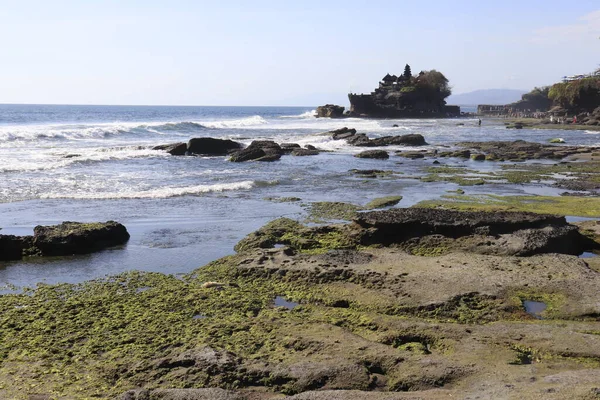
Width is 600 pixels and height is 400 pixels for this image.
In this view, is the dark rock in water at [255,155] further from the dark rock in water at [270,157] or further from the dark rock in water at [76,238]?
the dark rock in water at [76,238]

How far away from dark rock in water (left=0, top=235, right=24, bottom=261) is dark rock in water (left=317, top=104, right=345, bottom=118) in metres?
109

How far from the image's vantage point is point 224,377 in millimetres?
7016

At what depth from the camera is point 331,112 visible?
121 metres

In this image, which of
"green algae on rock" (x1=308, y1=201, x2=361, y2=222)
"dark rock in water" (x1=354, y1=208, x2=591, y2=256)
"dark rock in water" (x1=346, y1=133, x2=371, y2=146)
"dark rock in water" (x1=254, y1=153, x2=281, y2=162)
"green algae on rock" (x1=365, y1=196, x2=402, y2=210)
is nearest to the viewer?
"dark rock in water" (x1=354, y1=208, x2=591, y2=256)

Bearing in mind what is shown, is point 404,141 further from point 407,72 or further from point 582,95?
point 407,72

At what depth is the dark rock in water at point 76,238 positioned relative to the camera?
44.4ft

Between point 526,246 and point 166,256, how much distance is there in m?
8.04

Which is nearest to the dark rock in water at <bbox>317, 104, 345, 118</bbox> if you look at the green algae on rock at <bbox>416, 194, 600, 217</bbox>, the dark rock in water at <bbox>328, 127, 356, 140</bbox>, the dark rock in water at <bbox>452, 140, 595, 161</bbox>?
the dark rock in water at <bbox>328, 127, 356, 140</bbox>

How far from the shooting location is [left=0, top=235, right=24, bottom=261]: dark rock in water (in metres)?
13.2

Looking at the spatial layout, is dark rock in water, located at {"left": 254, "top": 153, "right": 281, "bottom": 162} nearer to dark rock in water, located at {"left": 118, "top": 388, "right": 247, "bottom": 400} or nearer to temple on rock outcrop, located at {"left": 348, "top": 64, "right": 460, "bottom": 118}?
dark rock in water, located at {"left": 118, "top": 388, "right": 247, "bottom": 400}

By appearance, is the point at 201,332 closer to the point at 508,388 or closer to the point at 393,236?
the point at 508,388

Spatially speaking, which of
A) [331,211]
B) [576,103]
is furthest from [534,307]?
[576,103]

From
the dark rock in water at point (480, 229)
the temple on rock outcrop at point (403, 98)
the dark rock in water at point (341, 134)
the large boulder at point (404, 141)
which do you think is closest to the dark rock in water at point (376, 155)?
the large boulder at point (404, 141)

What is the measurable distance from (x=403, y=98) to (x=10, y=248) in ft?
356
